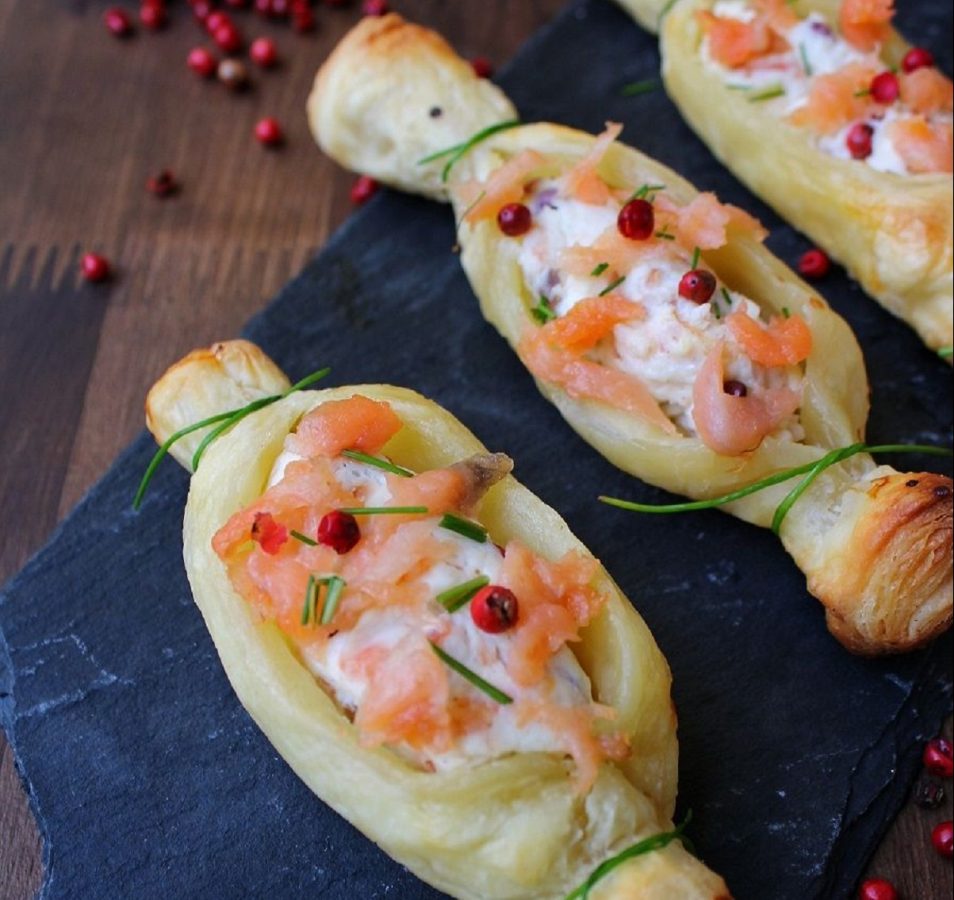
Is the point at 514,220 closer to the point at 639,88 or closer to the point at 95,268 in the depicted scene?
the point at 639,88

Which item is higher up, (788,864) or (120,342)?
(120,342)

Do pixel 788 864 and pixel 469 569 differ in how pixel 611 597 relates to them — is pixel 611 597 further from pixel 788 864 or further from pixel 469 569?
pixel 788 864

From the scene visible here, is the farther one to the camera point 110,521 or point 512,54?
point 512,54

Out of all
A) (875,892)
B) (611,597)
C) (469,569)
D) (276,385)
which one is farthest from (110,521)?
(875,892)

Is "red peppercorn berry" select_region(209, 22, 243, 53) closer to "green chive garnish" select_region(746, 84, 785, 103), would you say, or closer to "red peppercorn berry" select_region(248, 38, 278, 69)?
"red peppercorn berry" select_region(248, 38, 278, 69)

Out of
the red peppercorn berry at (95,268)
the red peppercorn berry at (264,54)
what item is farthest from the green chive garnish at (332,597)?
the red peppercorn berry at (264,54)

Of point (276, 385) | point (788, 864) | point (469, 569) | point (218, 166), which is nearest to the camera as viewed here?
point (469, 569)

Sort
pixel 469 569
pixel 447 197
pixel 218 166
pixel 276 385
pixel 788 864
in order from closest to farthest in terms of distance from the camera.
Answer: pixel 469 569, pixel 788 864, pixel 276 385, pixel 447 197, pixel 218 166

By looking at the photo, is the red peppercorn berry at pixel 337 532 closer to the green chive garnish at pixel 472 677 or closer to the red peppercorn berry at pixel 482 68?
the green chive garnish at pixel 472 677
